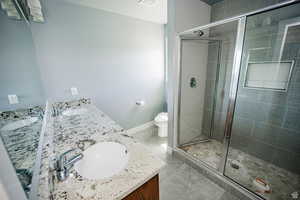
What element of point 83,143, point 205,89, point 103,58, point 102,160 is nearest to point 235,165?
point 205,89

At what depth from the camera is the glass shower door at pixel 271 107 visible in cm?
144

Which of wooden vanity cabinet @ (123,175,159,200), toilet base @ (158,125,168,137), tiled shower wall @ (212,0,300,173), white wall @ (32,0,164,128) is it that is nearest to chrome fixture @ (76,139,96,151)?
wooden vanity cabinet @ (123,175,159,200)

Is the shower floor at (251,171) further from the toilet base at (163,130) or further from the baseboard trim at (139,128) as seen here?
the baseboard trim at (139,128)

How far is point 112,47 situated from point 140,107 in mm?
1347

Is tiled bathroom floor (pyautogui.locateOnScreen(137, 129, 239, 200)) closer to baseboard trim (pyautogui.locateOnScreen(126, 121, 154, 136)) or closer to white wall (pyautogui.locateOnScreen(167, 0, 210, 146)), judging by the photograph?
white wall (pyautogui.locateOnScreen(167, 0, 210, 146))

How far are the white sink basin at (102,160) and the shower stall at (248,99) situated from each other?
1232 millimetres

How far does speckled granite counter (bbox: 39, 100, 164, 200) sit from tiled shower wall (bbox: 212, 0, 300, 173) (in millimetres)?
1815

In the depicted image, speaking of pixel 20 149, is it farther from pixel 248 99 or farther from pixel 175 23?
pixel 248 99

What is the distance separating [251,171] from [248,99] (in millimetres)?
984

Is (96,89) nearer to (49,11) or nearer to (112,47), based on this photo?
(112,47)

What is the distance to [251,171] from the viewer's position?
1661mm

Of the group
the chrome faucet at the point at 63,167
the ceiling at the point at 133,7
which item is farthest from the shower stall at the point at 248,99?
the chrome faucet at the point at 63,167

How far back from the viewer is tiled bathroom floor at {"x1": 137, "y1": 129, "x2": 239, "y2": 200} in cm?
142

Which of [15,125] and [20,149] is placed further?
[15,125]
